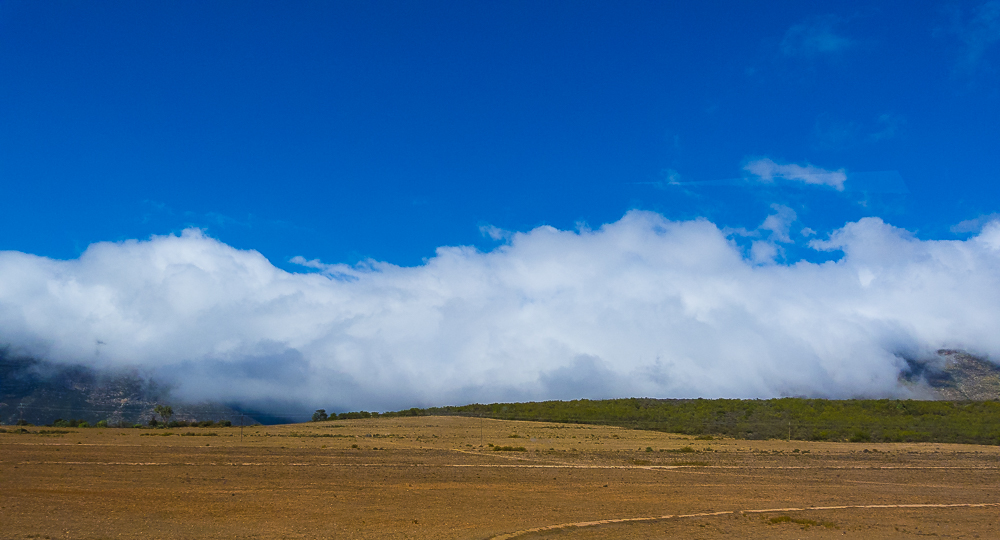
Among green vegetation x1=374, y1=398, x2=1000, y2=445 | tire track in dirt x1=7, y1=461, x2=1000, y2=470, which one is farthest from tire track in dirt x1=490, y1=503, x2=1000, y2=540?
green vegetation x1=374, y1=398, x2=1000, y2=445

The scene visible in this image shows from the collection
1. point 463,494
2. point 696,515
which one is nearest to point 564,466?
point 463,494

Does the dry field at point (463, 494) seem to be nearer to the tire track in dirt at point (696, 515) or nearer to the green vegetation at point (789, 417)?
the tire track in dirt at point (696, 515)

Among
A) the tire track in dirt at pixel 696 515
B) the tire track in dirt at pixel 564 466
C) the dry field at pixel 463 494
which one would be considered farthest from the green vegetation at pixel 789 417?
the tire track in dirt at pixel 696 515

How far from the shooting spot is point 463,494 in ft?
74.9

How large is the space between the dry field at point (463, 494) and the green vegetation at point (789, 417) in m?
28.5

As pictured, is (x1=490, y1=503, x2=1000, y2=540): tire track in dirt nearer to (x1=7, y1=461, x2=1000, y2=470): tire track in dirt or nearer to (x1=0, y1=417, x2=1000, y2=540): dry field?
(x1=0, y1=417, x2=1000, y2=540): dry field

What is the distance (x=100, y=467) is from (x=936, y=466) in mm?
45256

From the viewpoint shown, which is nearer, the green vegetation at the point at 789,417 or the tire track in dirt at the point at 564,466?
the tire track in dirt at the point at 564,466

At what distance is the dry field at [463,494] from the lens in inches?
639

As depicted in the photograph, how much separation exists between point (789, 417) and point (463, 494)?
2947 inches

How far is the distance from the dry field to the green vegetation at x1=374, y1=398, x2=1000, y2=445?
28514mm

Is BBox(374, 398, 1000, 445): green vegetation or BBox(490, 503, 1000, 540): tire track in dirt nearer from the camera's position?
BBox(490, 503, 1000, 540): tire track in dirt

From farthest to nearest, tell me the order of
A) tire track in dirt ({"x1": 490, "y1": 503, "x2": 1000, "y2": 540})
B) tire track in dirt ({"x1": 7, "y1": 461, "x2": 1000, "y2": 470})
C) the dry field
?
tire track in dirt ({"x1": 7, "y1": 461, "x2": 1000, "y2": 470})
the dry field
tire track in dirt ({"x1": 490, "y1": 503, "x2": 1000, "y2": 540})

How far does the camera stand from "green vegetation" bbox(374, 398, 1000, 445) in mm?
68250
